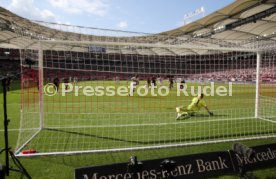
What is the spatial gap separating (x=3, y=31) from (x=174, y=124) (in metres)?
42.8

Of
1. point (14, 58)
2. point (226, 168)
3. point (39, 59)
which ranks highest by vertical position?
point (14, 58)

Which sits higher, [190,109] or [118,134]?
[190,109]

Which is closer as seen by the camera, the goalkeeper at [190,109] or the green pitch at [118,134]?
the green pitch at [118,134]

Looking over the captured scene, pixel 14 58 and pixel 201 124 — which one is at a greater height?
pixel 14 58

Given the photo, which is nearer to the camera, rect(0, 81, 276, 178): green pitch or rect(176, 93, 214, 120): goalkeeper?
rect(0, 81, 276, 178): green pitch

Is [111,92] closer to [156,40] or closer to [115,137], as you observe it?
[115,137]

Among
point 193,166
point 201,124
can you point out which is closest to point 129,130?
point 201,124

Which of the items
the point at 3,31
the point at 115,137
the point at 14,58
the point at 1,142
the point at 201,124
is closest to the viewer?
the point at 1,142

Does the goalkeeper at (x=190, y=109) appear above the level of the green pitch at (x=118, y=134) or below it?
above

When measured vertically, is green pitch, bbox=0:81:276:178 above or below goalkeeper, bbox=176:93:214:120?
below

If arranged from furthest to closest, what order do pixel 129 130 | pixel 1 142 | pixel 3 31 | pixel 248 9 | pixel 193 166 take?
pixel 3 31 < pixel 248 9 < pixel 129 130 < pixel 1 142 < pixel 193 166

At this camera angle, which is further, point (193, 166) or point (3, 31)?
point (3, 31)

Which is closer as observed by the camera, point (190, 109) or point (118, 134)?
point (118, 134)

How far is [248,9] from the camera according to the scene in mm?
37656
